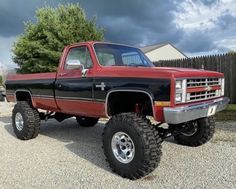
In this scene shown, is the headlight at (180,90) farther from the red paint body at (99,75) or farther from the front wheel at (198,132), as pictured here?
the front wheel at (198,132)

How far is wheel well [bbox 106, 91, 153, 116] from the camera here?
5.37 meters

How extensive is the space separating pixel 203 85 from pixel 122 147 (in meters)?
1.65

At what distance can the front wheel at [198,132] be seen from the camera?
6361mm

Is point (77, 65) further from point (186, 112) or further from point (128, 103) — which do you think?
point (186, 112)

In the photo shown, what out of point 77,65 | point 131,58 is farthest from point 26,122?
point 131,58

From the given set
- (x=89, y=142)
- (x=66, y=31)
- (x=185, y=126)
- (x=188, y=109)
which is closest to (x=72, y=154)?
(x=89, y=142)

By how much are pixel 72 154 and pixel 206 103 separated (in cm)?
276

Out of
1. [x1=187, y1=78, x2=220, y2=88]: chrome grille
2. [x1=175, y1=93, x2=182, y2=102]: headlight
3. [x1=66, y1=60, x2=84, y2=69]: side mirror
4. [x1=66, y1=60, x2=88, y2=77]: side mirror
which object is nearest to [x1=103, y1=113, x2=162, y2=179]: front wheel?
[x1=175, y1=93, x2=182, y2=102]: headlight

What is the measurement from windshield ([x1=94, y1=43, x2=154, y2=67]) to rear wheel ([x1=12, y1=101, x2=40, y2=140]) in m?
2.63

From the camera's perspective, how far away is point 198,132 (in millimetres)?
6473

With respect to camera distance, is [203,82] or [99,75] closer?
[203,82]

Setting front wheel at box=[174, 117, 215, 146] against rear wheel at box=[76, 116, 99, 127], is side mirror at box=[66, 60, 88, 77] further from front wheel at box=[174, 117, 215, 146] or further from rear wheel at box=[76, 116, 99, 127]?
rear wheel at box=[76, 116, 99, 127]

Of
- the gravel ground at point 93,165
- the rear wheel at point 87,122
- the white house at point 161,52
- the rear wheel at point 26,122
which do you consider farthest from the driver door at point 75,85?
the white house at point 161,52

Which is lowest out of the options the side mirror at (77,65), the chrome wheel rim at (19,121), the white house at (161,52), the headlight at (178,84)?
the chrome wheel rim at (19,121)
